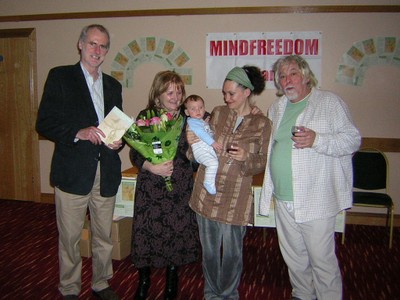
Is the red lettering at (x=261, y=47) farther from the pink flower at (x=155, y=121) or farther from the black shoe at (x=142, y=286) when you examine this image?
the black shoe at (x=142, y=286)

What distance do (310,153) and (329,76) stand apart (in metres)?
2.58

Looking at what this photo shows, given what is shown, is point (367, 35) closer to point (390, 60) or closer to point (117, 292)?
point (390, 60)

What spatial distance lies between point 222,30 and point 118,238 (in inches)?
111

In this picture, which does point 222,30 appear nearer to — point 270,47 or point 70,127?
point 270,47

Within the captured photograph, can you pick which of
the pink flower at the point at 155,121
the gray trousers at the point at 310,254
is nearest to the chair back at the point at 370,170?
the gray trousers at the point at 310,254

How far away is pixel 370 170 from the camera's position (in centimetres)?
402

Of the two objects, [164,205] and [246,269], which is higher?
[164,205]

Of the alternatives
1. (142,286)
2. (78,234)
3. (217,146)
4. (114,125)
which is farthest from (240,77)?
(142,286)

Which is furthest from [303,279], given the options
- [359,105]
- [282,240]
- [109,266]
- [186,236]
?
[359,105]

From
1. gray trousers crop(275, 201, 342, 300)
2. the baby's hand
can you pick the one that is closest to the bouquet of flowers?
the baby's hand

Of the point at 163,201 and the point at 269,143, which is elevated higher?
the point at 269,143

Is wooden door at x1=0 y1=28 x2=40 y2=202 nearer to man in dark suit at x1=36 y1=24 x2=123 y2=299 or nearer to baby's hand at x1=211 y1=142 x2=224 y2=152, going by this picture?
man in dark suit at x1=36 y1=24 x2=123 y2=299

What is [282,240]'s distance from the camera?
245cm

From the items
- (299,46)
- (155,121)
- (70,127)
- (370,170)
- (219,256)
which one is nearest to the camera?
(155,121)
